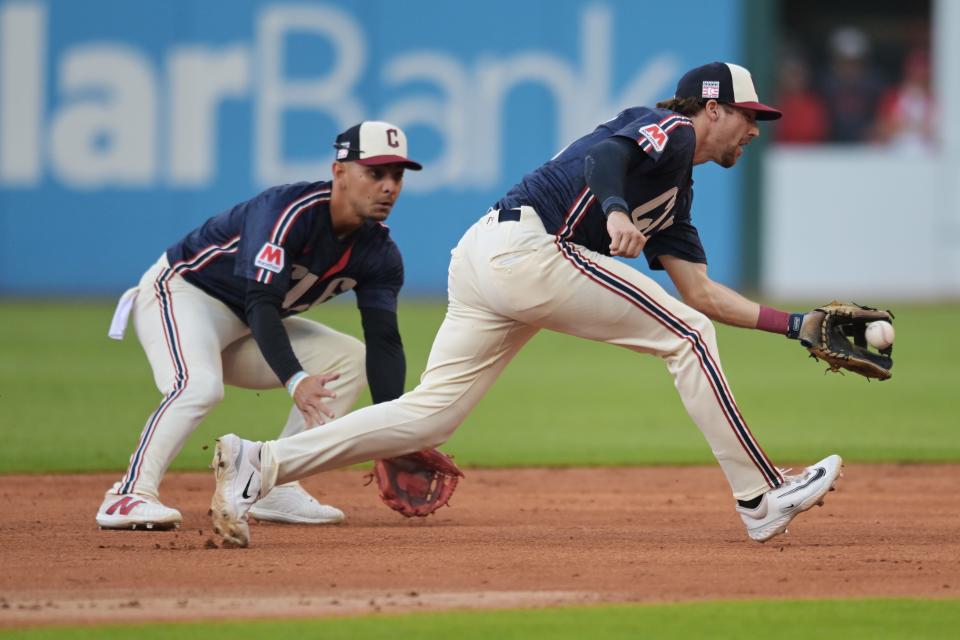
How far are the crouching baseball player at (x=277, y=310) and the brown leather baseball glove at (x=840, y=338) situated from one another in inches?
63.0

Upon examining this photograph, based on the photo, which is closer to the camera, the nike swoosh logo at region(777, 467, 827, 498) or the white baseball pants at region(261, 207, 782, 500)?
the white baseball pants at region(261, 207, 782, 500)

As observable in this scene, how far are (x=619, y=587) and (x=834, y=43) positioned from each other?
16.0 m

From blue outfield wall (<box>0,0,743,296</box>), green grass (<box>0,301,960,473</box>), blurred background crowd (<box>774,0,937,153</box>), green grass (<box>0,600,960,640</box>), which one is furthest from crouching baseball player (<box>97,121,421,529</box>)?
blurred background crowd (<box>774,0,937,153</box>)

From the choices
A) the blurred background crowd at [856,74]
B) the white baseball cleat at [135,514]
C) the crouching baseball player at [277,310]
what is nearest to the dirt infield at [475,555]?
the white baseball cleat at [135,514]

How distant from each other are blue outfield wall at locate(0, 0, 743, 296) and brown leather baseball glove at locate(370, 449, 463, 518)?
11864 millimetres

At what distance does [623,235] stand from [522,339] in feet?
2.66

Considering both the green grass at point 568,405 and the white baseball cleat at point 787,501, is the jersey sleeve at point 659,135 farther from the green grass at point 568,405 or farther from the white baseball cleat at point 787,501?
the green grass at point 568,405

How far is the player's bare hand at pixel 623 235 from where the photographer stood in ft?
15.6

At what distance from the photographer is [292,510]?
6.05m

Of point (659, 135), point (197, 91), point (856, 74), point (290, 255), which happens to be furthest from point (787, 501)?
point (856, 74)

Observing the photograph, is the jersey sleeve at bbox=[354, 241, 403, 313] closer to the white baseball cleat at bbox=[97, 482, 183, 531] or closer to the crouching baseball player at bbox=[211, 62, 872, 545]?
the crouching baseball player at bbox=[211, 62, 872, 545]

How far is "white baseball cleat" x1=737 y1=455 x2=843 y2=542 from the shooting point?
205 inches

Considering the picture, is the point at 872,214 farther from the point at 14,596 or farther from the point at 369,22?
the point at 14,596

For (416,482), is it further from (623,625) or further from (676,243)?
(623,625)
